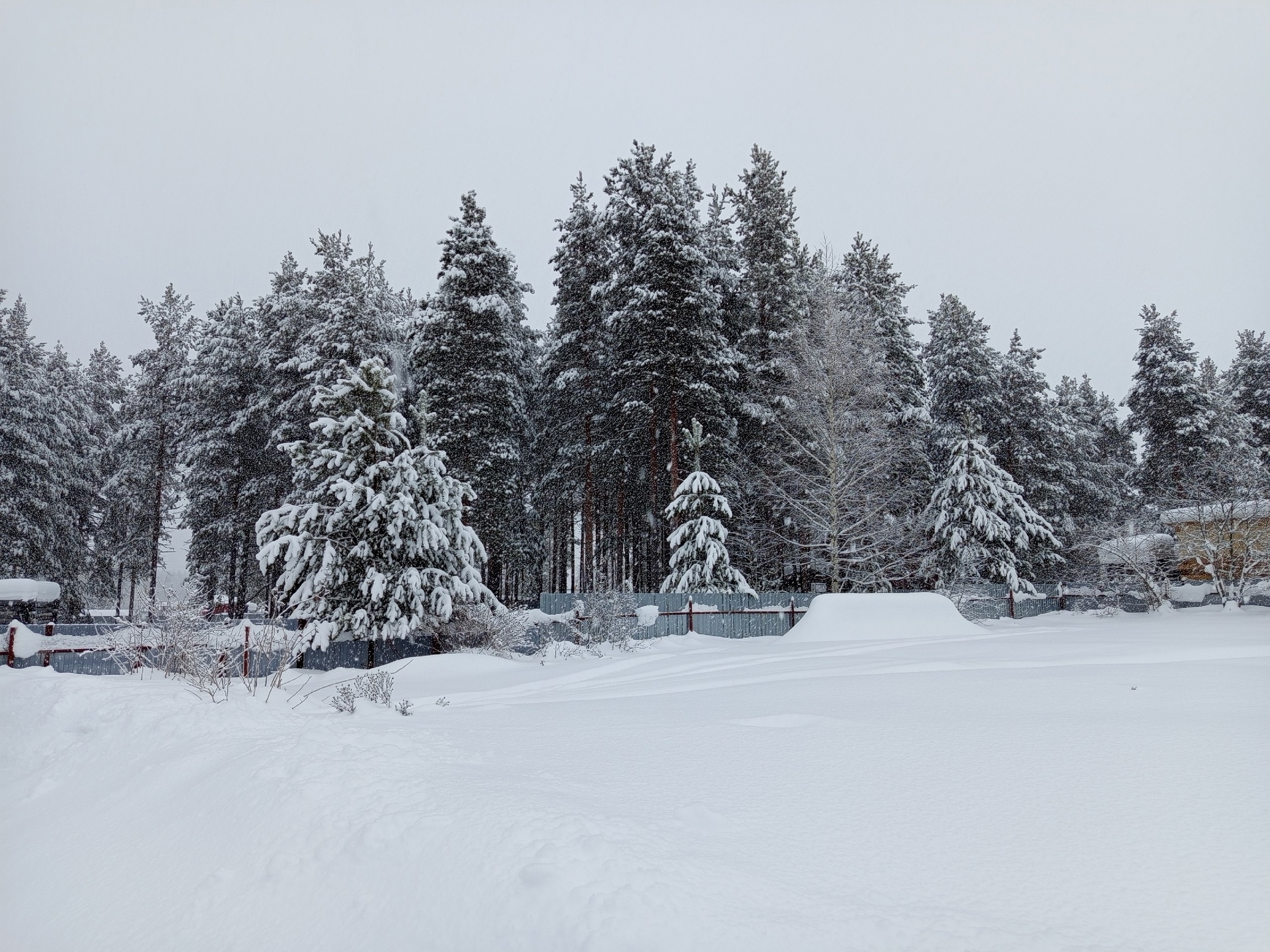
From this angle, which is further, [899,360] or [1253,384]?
[1253,384]

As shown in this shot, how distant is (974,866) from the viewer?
2.61 metres

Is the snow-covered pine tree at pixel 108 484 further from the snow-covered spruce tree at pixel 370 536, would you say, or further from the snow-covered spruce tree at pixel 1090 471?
the snow-covered spruce tree at pixel 1090 471

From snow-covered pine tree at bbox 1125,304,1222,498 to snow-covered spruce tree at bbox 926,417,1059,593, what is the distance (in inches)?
384

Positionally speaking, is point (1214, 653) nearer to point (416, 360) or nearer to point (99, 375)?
point (416, 360)

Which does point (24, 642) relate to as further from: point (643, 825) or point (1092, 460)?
A: point (1092, 460)

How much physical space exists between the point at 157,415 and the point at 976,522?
114ft

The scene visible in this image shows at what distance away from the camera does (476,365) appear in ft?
82.4

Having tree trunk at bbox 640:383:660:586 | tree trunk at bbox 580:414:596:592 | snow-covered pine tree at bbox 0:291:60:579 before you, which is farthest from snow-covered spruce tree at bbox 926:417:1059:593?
snow-covered pine tree at bbox 0:291:60:579

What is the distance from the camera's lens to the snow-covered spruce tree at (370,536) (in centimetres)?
1377

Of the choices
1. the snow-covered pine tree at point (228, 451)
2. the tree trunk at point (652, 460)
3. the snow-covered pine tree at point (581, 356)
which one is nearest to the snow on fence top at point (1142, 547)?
the tree trunk at point (652, 460)

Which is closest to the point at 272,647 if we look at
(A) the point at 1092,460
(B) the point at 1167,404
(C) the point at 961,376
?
(C) the point at 961,376

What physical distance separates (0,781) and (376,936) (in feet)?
15.1

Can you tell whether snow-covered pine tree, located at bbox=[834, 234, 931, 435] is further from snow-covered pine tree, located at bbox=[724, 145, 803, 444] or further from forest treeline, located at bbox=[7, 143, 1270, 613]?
snow-covered pine tree, located at bbox=[724, 145, 803, 444]

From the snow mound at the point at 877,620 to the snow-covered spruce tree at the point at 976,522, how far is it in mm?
9548
